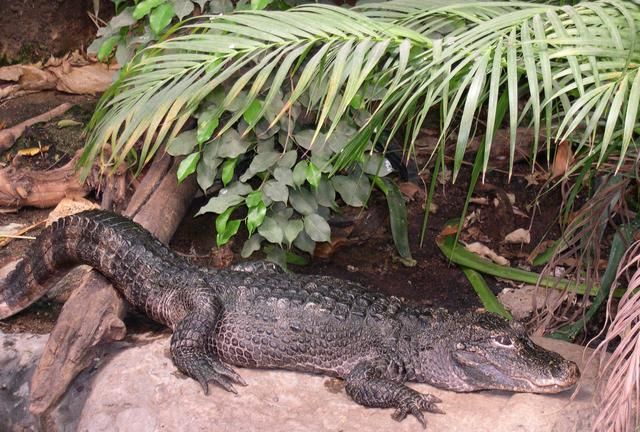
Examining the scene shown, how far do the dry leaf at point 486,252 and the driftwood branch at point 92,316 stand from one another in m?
1.67

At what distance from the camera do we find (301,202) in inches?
167

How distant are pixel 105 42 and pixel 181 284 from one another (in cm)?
159

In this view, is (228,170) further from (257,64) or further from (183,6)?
(183,6)

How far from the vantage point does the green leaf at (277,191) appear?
407cm

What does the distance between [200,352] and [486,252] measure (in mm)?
1948

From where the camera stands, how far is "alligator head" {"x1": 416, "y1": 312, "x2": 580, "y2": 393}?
334cm

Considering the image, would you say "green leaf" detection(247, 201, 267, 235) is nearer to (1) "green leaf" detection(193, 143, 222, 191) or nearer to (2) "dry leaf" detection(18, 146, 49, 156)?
(1) "green leaf" detection(193, 143, 222, 191)

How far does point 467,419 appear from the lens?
3260 mm

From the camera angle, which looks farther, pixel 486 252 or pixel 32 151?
pixel 32 151

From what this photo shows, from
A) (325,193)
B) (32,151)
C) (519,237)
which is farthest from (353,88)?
(32,151)

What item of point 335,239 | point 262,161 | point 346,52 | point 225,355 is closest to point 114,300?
point 225,355

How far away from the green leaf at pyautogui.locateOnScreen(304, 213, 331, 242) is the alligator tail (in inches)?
26.1

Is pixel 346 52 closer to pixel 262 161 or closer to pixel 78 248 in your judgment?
pixel 262 161

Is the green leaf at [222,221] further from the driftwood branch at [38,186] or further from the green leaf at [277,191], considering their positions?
the driftwood branch at [38,186]
